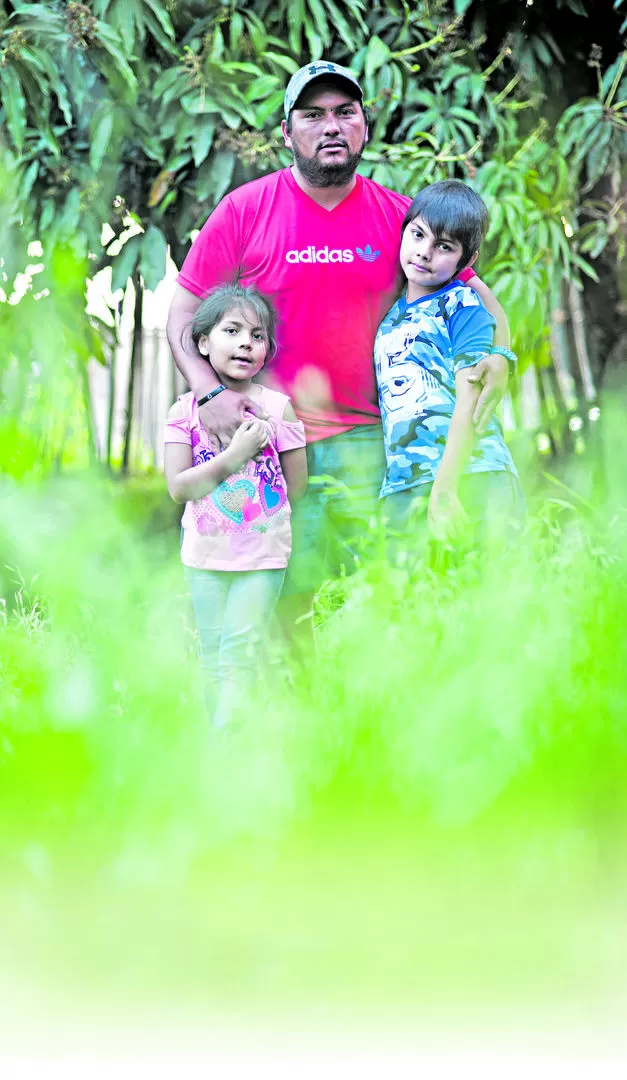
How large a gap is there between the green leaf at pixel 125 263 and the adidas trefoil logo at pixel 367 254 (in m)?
0.60

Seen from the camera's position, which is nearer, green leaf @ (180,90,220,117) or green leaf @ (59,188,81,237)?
green leaf @ (180,90,220,117)

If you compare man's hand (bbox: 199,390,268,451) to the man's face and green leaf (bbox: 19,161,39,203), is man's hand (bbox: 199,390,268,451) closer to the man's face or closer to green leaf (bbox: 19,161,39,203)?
Answer: the man's face

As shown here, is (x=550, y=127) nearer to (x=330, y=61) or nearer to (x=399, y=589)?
(x=330, y=61)

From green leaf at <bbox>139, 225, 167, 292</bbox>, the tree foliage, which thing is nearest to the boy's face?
the tree foliage

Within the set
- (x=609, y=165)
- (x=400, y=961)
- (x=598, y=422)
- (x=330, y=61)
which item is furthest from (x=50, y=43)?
(x=400, y=961)

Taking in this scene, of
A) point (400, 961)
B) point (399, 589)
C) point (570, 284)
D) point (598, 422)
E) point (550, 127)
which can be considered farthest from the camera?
point (570, 284)

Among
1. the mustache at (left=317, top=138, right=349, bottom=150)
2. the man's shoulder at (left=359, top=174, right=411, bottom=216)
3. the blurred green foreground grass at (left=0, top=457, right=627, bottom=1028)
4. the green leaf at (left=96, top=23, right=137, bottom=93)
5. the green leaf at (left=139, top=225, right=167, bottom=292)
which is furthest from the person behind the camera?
the green leaf at (left=139, top=225, right=167, bottom=292)

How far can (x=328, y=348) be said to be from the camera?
240 cm

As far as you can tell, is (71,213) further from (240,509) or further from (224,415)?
(240,509)

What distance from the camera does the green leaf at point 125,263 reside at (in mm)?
2639

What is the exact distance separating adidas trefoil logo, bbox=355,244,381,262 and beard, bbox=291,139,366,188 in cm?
15

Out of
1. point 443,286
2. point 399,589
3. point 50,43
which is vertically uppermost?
point 50,43

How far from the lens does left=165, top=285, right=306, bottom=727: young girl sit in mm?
2238

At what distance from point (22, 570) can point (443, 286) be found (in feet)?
3.67
